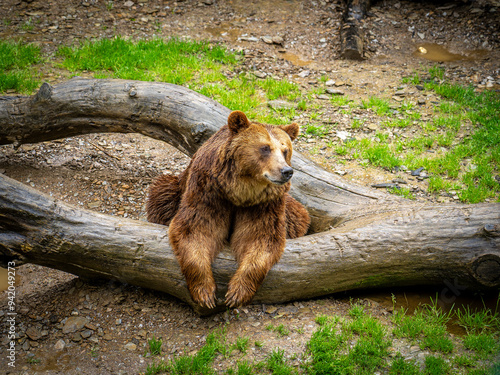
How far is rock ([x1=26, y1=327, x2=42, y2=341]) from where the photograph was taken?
14.9ft

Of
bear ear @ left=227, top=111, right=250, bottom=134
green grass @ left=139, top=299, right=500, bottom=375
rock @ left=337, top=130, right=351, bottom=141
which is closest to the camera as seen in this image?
green grass @ left=139, top=299, right=500, bottom=375

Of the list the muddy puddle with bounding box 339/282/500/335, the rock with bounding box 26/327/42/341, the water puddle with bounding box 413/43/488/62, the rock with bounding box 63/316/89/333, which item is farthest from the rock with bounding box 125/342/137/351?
the water puddle with bounding box 413/43/488/62

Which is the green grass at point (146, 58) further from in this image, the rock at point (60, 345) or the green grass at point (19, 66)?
the rock at point (60, 345)

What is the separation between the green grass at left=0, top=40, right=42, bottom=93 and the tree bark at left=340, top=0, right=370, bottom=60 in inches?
241

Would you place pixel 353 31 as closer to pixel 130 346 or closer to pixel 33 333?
pixel 130 346

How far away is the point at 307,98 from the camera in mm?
8812

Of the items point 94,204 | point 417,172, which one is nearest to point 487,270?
point 417,172

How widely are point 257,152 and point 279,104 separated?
4534 millimetres

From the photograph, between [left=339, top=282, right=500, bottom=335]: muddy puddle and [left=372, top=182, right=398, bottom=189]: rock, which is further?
[left=372, top=182, right=398, bottom=189]: rock

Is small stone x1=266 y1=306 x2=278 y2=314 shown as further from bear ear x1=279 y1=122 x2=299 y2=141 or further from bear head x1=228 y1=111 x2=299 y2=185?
bear ear x1=279 y1=122 x2=299 y2=141

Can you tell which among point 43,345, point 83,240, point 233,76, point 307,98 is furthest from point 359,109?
point 43,345

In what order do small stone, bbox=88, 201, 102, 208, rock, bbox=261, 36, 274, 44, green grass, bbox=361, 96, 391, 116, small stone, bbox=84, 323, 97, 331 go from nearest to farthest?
small stone, bbox=84, 323, 97, 331
small stone, bbox=88, 201, 102, 208
green grass, bbox=361, 96, 391, 116
rock, bbox=261, 36, 274, 44

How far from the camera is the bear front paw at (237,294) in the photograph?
438 centimetres

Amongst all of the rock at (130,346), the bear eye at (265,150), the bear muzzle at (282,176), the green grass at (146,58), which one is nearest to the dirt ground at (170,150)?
the rock at (130,346)
